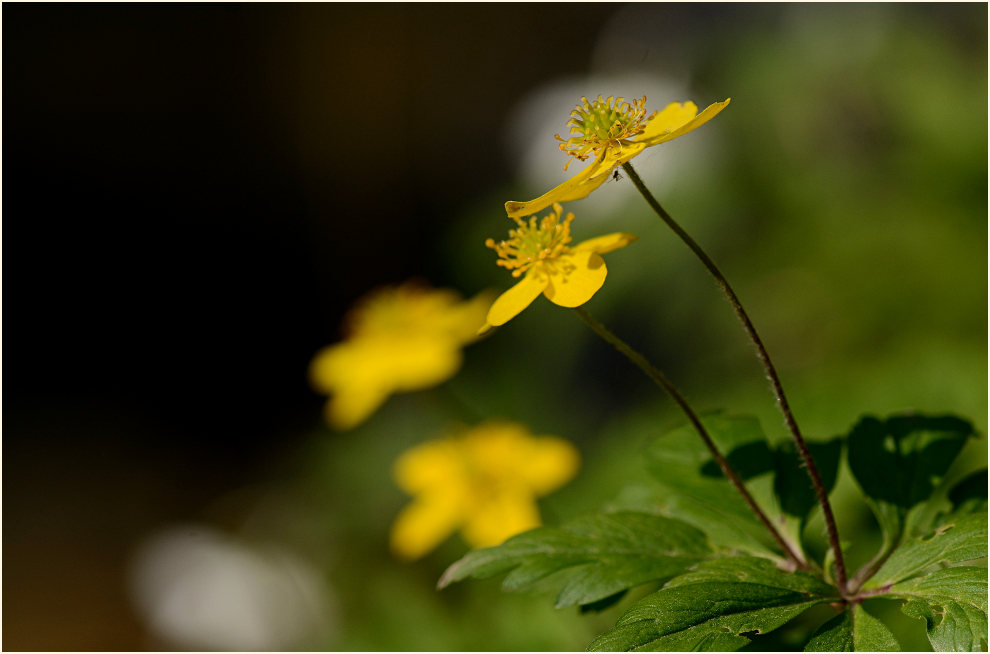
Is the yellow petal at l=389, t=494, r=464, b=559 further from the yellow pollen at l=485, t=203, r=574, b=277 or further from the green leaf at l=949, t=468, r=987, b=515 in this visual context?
the green leaf at l=949, t=468, r=987, b=515

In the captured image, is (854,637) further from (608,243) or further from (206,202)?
(206,202)

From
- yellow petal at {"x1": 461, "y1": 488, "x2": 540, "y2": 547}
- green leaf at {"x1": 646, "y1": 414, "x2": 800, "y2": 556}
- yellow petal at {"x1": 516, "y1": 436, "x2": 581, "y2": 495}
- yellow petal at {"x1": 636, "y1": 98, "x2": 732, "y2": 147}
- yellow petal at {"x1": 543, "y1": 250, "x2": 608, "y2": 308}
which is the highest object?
yellow petal at {"x1": 516, "y1": 436, "x2": 581, "y2": 495}

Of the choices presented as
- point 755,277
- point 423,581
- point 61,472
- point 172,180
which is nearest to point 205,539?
point 61,472

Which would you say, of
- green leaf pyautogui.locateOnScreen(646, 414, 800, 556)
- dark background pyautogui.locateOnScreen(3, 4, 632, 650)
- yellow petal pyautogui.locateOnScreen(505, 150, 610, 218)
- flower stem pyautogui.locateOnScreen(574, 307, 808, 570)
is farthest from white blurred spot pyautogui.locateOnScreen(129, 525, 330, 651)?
yellow petal pyautogui.locateOnScreen(505, 150, 610, 218)

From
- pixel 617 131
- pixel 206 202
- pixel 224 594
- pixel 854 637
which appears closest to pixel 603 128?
pixel 617 131

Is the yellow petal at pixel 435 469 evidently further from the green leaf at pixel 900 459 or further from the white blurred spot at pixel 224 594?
the green leaf at pixel 900 459

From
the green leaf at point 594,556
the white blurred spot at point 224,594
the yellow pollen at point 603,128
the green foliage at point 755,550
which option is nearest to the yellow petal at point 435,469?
the white blurred spot at point 224,594
